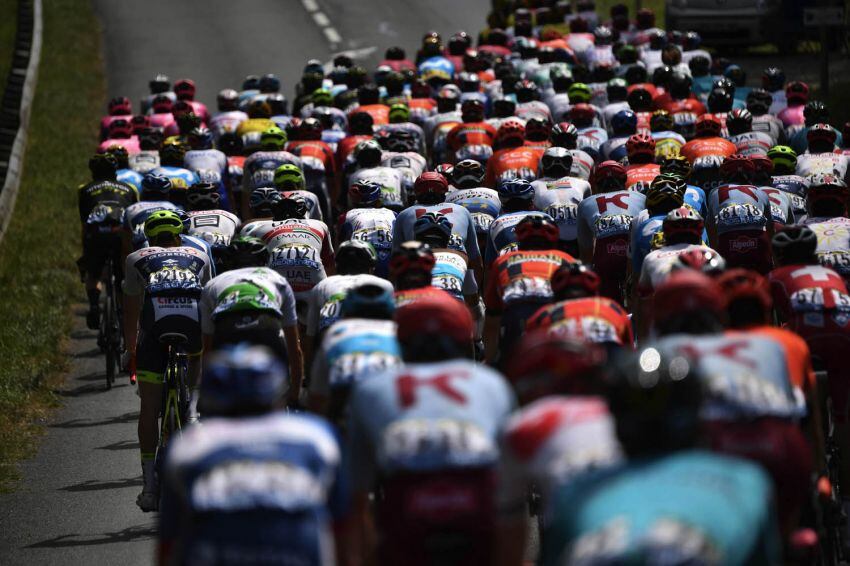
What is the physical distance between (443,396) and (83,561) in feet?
17.1

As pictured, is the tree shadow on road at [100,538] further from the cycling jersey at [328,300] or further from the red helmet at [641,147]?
the red helmet at [641,147]

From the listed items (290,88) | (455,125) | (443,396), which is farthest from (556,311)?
(290,88)

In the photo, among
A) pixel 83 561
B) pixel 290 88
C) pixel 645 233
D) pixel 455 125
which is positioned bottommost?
pixel 83 561

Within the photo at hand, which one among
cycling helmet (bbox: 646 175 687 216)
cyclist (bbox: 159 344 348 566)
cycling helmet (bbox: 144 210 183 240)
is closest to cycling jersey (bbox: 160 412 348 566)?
cyclist (bbox: 159 344 348 566)

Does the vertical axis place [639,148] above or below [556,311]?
above

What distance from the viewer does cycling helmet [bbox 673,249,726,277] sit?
10.3 meters

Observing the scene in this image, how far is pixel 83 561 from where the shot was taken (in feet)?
37.6

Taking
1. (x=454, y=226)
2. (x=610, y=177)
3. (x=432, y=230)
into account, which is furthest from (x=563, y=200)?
(x=432, y=230)

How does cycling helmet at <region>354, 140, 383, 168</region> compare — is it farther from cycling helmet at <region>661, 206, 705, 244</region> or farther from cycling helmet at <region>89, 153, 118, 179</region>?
cycling helmet at <region>661, 206, 705, 244</region>

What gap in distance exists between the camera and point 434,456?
6863 millimetres

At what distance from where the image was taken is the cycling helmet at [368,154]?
17344 millimetres

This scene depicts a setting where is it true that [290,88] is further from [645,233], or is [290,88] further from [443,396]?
[443,396]

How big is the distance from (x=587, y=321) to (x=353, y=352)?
53.5 inches

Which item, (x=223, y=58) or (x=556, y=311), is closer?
(x=556, y=311)
